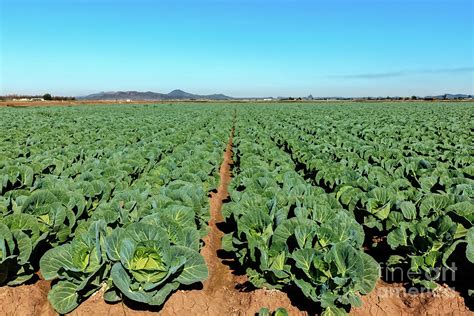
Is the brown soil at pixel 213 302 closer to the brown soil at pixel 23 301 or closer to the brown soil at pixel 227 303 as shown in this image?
the brown soil at pixel 227 303

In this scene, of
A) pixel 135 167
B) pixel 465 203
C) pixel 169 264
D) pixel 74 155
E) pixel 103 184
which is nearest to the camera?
pixel 169 264

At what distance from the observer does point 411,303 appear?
155 inches

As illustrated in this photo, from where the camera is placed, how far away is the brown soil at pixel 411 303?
3.76 metres

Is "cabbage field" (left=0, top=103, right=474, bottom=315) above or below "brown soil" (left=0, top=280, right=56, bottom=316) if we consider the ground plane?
above

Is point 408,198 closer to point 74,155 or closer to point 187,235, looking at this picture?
point 187,235

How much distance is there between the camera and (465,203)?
4371 millimetres

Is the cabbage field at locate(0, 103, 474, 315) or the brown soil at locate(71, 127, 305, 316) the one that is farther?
the brown soil at locate(71, 127, 305, 316)

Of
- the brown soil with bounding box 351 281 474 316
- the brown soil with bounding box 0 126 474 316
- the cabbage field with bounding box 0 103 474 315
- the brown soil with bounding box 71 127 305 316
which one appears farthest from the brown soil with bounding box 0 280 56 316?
the brown soil with bounding box 351 281 474 316

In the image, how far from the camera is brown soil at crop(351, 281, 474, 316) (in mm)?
3762

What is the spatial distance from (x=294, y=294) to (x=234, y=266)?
1.26 metres

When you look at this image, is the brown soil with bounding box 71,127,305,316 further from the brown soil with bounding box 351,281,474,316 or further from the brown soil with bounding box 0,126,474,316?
the brown soil with bounding box 351,281,474,316

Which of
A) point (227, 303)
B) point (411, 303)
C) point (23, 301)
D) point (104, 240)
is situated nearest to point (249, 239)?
point (227, 303)

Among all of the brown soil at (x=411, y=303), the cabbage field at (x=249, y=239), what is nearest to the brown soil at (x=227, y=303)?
the brown soil at (x=411, y=303)

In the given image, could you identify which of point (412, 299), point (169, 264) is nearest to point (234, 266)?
point (169, 264)
